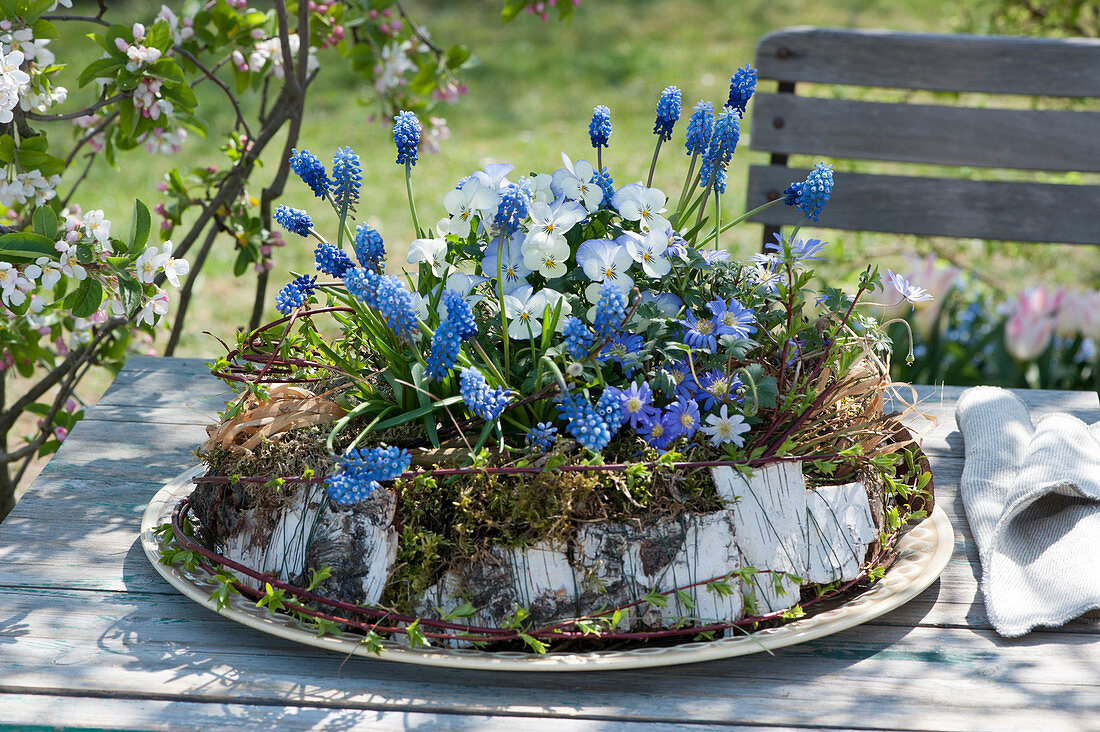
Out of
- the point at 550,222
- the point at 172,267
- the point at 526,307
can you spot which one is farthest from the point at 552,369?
the point at 172,267

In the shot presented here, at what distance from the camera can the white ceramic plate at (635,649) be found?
1.17 meters

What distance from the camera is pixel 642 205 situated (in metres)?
1.45

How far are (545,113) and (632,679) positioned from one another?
6.74 m

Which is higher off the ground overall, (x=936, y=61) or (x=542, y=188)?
(x=936, y=61)

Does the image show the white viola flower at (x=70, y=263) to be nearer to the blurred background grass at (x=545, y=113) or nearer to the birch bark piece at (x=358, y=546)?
the birch bark piece at (x=358, y=546)

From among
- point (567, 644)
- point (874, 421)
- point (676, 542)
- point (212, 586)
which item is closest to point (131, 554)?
point (212, 586)

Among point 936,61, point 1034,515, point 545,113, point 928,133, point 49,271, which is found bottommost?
point 1034,515

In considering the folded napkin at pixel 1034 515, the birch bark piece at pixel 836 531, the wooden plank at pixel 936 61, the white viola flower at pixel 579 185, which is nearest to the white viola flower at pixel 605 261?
the white viola flower at pixel 579 185

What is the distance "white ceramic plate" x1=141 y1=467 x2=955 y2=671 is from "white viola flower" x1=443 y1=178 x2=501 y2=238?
587mm

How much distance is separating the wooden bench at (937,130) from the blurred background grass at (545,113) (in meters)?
1.15

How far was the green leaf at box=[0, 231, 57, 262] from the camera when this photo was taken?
1.60 m

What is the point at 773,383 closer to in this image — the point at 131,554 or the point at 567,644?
the point at 567,644

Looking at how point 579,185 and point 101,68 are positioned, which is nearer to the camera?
point 579,185

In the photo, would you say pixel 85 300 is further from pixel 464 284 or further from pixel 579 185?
pixel 579 185
